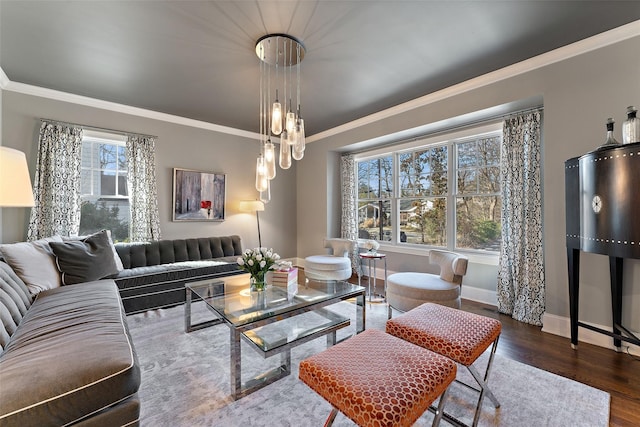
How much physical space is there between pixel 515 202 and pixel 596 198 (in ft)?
3.24

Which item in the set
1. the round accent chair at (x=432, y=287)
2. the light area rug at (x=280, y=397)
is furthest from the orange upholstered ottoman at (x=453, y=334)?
the round accent chair at (x=432, y=287)

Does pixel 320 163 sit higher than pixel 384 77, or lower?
lower

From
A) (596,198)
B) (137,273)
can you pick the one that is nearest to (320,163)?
(137,273)

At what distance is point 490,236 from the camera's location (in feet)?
11.5

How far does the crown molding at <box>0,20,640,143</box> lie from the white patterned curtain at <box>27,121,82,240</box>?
42cm

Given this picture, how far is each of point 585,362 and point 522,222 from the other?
1409 mm

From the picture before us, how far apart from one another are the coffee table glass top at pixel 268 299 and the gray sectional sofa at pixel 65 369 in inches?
23.9

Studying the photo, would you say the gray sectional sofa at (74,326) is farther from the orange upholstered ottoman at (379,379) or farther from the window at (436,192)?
the window at (436,192)

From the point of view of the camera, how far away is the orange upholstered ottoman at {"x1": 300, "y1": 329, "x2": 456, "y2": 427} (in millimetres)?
978

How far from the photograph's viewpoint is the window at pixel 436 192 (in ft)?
11.5

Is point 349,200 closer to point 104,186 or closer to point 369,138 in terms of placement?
point 369,138

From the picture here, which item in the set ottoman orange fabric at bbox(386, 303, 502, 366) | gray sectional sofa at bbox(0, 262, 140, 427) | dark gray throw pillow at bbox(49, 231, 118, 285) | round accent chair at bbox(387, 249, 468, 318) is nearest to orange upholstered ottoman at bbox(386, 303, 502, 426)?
ottoman orange fabric at bbox(386, 303, 502, 366)

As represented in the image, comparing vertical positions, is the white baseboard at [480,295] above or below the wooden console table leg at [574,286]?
below

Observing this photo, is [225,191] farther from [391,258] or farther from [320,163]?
[391,258]
